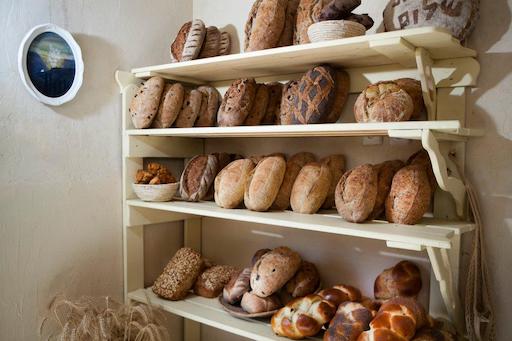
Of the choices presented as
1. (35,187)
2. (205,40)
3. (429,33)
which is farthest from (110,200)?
(429,33)

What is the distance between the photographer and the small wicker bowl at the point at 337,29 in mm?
1389

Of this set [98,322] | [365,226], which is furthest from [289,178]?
[98,322]

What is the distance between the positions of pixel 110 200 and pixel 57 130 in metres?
0.39

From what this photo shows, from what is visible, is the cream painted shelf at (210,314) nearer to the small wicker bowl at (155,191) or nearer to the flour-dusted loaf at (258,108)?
the small wicker bowl at (155,191)

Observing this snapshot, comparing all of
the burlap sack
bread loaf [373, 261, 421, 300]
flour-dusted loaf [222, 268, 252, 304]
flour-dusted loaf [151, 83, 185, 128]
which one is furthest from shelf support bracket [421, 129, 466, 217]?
flour-dusted loaf [151, 83, 185, 128]

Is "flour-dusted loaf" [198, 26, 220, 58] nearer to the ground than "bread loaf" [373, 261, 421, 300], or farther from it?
farther from it

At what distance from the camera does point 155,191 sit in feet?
6.02

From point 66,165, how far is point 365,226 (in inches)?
46.8

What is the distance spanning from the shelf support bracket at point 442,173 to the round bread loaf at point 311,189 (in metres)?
0.41

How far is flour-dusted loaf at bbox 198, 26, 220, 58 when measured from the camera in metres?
1.94

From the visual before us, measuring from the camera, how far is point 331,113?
1.61 m

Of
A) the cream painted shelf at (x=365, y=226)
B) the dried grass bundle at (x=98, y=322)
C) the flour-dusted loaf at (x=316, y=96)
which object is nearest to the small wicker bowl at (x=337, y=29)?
the flour-dusted loaf at (x=316, y=96)

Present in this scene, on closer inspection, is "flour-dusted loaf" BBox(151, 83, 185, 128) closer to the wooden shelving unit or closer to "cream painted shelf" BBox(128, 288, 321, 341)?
the wooden shelving unit

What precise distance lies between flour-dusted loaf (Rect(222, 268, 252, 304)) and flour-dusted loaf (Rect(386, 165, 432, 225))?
2.05 feet
